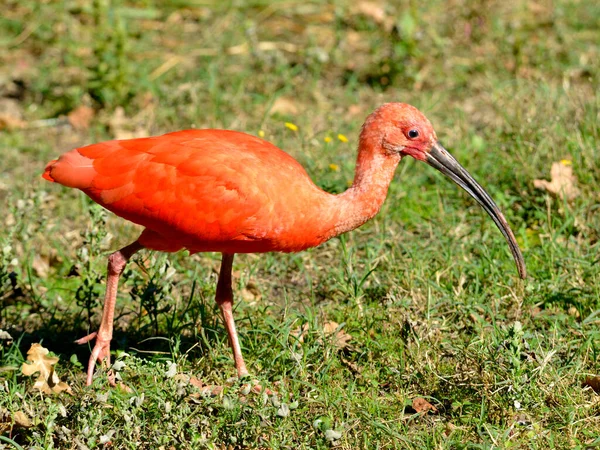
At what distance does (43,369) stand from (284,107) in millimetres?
3514

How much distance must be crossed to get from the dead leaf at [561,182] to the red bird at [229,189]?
1.05m

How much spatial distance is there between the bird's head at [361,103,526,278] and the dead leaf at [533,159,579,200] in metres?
1.11

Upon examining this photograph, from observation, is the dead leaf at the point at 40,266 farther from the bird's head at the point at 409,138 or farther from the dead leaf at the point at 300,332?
the bird's head at the point at 409,138

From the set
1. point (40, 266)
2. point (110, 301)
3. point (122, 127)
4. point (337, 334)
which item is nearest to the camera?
point (110, 301)

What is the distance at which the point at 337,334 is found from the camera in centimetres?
491

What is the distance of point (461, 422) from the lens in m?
4.35

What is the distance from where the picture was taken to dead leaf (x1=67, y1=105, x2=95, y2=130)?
23.7 ft

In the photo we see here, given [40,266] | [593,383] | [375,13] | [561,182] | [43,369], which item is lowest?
[40,266]

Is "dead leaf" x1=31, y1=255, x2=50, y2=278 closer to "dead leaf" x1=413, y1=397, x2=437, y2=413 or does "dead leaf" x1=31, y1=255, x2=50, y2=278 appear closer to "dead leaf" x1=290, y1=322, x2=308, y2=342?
"dead leaf" x1=290, y1=322, x2=308, y2=342

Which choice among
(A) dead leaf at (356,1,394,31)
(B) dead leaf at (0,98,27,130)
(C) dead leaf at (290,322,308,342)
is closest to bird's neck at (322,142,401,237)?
(C) dead leaf at (290,322,308,342)

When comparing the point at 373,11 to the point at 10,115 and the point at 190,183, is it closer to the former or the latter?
the point at 10,115

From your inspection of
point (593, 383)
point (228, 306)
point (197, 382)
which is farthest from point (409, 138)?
point (197, 382)

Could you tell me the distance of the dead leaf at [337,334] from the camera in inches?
189

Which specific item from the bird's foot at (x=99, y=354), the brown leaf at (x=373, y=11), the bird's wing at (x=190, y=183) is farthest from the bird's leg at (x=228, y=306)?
the brown leaf at (x=373, y=11)
